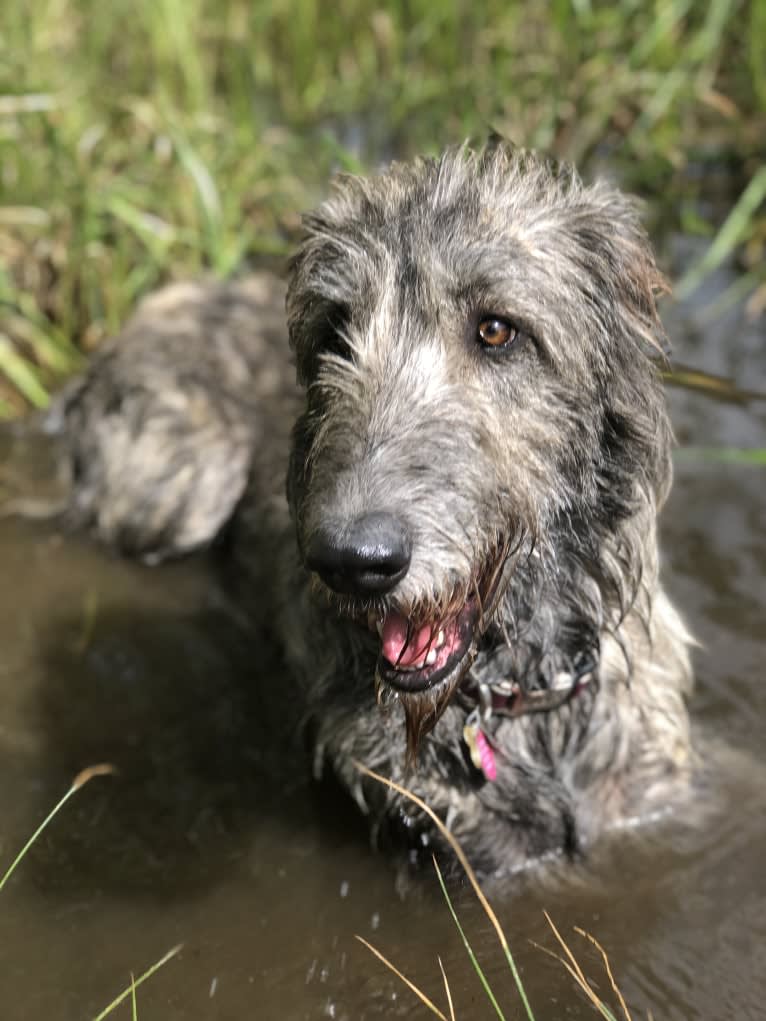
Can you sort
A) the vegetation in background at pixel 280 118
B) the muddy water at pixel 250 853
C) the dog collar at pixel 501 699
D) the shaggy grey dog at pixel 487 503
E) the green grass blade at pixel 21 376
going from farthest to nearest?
the vegetation in background at pixel 280 118 < the green grass blade at pixel 21 376 < the dog collar at pixel 501 699 < the muddy water at pixel 250 853 < the shaggy grey dog at pixel 487 503

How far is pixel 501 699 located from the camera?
3.48 m

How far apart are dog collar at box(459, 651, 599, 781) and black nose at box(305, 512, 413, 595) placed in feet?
2.76

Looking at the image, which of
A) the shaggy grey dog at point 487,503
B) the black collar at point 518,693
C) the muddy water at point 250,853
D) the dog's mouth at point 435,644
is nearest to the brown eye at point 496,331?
the shaggy grey dog at point 487,503

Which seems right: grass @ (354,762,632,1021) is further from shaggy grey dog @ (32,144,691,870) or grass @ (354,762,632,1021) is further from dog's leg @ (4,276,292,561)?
dog's leg @ (4,276,292,561)

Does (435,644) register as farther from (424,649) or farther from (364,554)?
(364,554)

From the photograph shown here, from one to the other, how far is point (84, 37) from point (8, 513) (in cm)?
380

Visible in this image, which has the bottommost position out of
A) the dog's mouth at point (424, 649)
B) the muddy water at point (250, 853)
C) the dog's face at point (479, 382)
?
the muddy water at point (250, 853)

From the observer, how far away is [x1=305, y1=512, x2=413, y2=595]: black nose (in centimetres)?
262

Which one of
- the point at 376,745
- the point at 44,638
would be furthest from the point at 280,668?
the point at 376,745

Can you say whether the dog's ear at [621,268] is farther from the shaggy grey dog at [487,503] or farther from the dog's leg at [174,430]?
the dog's leg at [174,430]

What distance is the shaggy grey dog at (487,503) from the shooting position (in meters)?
2.88

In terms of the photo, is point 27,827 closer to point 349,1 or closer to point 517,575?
point 517,575

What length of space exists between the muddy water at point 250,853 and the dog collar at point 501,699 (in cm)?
46

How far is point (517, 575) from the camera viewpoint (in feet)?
10.6
